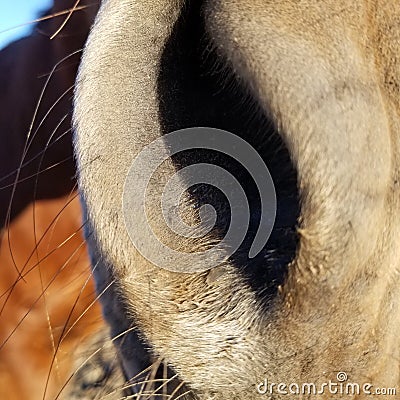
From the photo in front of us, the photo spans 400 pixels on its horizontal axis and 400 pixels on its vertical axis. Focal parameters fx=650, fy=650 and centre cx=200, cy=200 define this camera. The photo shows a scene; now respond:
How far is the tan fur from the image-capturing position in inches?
19.1

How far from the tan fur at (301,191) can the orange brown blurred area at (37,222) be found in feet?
1.66

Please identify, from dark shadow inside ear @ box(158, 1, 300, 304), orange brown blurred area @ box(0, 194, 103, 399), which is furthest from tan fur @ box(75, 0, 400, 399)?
orange brown blurred area @ box(0, 194, 103, 399)

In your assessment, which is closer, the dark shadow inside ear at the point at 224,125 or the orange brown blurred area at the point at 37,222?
the dark shadow inside ear at the point at 224,125

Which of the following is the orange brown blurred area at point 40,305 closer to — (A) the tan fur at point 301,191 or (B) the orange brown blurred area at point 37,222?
(B) the orange brown blurred area at point 37,222

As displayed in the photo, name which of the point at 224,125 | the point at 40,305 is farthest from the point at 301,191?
the point at 40,305

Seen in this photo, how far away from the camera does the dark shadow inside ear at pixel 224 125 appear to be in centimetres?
54

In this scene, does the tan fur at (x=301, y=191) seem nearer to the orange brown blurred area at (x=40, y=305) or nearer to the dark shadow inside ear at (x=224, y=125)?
the dark shadow inside ear at (x=224, y=125)

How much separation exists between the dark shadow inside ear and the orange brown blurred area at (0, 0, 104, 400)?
20.1 inches

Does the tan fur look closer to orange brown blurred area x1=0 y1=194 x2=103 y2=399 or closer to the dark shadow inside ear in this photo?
the dark shadow inside ear

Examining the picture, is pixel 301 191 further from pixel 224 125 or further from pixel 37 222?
pixel 37 222

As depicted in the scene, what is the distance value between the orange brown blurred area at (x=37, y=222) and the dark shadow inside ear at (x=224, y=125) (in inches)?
20.1

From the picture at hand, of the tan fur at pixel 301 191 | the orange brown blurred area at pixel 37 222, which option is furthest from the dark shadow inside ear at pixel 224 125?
the orange brown blurred area at pixel 37 222

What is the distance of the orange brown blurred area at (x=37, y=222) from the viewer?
1119mm

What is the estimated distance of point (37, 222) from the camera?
4.12 ft
